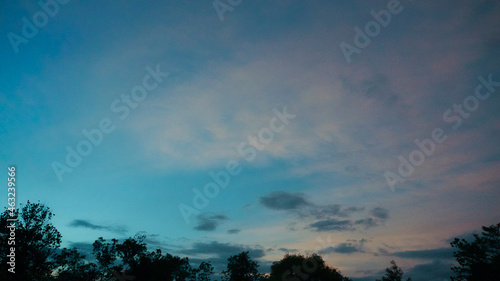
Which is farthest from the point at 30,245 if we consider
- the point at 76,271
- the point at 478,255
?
the point at 478,255

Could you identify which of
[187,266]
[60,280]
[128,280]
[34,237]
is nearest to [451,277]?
[128,280]

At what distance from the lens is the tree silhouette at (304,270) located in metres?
98.1

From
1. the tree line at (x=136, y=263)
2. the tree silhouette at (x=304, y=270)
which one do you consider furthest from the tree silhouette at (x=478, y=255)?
the tree silhouette at (x=304, y=270)

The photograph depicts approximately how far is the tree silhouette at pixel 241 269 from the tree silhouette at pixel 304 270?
8170 millimetres

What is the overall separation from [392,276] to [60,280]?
78330 millimetres

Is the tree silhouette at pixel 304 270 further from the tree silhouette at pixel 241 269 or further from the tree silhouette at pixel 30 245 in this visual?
the tree silhouette at pixel 30 245

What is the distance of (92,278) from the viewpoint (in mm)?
63688

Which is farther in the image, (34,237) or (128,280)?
(128,280)

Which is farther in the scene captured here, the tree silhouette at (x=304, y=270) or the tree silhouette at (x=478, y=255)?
the tree silhouette at (x=304, y=270)

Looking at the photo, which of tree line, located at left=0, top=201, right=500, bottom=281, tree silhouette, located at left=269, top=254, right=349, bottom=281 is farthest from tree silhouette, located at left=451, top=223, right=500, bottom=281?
tree silhouette, located at left=269, top=254, right=349, bottom=281

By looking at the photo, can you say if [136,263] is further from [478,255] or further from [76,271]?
[478,255]

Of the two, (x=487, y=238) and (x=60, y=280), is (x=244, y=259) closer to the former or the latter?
(x=60, y=280)

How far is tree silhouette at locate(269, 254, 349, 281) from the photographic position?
98.1 meters

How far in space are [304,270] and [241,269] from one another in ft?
71.2
